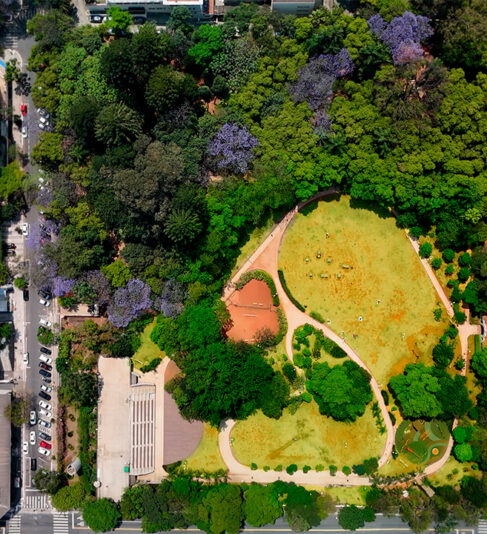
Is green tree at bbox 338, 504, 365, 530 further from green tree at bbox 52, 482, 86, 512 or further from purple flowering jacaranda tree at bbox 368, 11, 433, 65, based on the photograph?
purple flowering jacaranda tree at bbox 368, 11, 433, 65

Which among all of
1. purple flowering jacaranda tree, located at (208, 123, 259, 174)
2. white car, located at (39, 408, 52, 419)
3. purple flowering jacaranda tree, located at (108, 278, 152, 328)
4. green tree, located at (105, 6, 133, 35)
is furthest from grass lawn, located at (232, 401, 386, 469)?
green tree, located at (105, 6, 133, 35)

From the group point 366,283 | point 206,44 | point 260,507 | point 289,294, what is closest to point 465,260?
point 366,283

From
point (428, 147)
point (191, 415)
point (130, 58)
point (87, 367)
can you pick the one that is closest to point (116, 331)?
point (87, 367)

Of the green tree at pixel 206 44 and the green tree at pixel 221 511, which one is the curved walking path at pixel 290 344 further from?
the green tree at pixel 206 44

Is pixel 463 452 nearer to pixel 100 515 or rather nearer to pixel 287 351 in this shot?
pixel 287 351

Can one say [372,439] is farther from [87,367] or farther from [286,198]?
[87,367]

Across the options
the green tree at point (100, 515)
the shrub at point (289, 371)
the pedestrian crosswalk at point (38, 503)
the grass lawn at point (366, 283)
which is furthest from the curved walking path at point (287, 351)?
the pedestrian crosswalk at point (38, 503)
